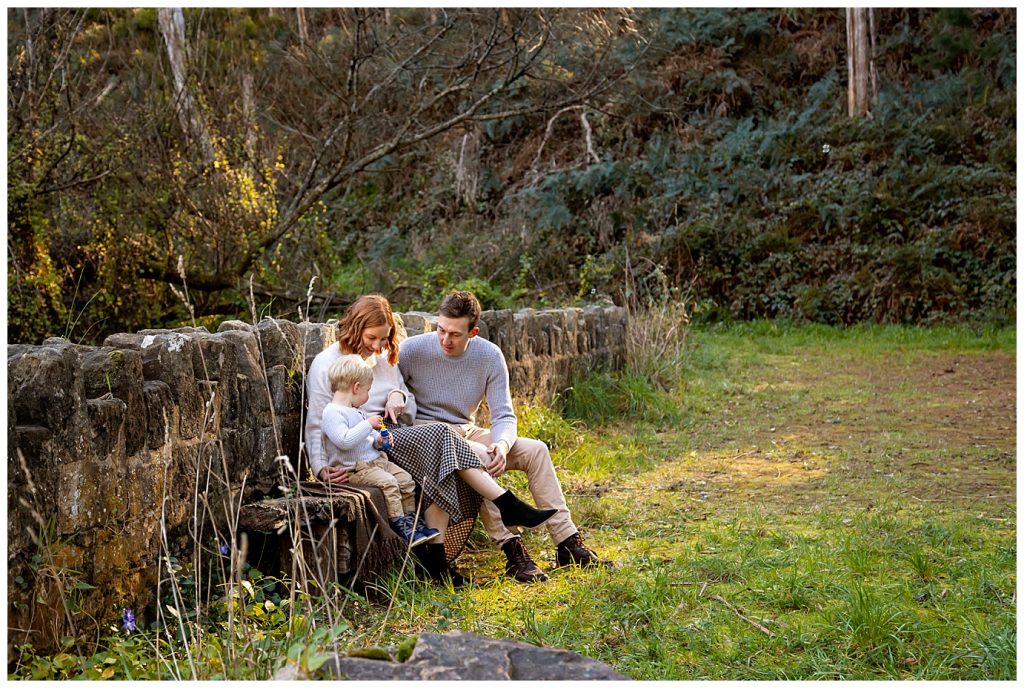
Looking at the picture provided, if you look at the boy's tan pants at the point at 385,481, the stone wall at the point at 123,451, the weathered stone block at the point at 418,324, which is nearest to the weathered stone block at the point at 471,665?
the stone wall at the point at 123,451

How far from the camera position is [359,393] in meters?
4.77

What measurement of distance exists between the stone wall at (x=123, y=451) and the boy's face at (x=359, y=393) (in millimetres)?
327

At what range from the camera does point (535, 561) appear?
5.18 meters

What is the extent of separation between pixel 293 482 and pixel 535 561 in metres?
1.32

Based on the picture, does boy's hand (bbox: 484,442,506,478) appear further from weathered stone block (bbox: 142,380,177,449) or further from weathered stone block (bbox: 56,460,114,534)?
weathered stone block (bbox: 56,460,114,534)

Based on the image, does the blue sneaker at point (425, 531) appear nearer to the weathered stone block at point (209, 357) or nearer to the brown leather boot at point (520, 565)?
the brown leather boot at point (520, 565)

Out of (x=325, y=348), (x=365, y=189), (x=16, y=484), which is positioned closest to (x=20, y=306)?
(x=325, y=348)

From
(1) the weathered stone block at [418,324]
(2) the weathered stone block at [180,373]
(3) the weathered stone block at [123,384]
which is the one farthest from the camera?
(1) the weathered stone block at [418,324]

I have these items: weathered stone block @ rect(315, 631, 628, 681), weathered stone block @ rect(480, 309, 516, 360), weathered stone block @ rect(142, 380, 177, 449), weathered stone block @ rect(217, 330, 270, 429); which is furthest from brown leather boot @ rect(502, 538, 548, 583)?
weathered stone block @ rect(480, 309, 516, 360)

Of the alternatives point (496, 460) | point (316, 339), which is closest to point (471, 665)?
point (496, 460)

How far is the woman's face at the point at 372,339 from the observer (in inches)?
195

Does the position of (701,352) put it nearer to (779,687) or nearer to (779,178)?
(779,178)

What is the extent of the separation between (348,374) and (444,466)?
2.06 ft

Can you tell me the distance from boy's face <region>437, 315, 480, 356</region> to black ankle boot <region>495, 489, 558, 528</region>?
81 centimetres
